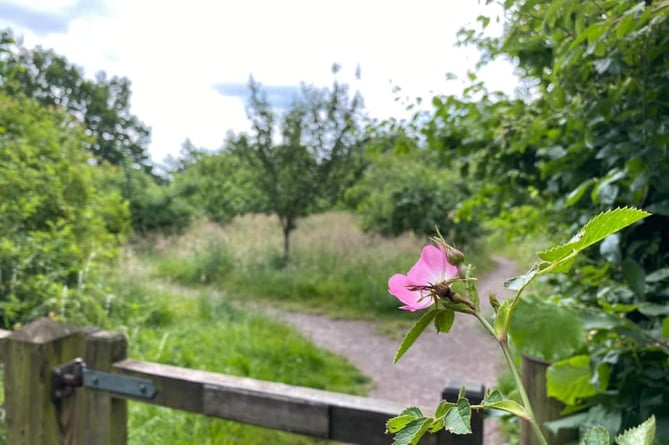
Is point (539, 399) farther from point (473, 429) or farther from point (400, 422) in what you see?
point (400, 422)

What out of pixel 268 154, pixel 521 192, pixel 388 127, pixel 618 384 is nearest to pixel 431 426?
pixel 618 384

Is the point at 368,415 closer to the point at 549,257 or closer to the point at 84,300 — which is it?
the point at 549,257

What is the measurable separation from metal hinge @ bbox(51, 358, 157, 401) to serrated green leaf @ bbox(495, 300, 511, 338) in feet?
4.18

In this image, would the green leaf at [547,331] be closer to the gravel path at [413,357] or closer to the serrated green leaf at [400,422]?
the serrated green leaf at [400,422]

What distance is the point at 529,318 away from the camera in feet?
2.95

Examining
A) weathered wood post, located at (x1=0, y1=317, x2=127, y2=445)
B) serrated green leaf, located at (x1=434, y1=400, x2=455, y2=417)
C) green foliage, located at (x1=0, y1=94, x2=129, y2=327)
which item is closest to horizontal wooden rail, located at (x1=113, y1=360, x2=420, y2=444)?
weathered wood post, located at (x1=0, y1=317, x2=127, y2=445)

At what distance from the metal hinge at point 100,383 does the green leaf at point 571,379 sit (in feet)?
3.43

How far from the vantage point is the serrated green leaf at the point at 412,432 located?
1.09ft

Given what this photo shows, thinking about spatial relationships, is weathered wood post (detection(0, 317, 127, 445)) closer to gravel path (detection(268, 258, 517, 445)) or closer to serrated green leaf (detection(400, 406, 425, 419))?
serrated green leaf (detection(400, 406, 425, 419))

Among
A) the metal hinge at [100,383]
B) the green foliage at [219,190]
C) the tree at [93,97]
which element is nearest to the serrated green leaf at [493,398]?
the metal hinge at [100,383]

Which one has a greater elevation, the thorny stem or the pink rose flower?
the pink rose flower

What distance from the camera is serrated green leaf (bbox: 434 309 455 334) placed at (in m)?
0.35

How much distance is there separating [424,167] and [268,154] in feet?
14.0

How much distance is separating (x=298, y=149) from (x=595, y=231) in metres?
9.56
